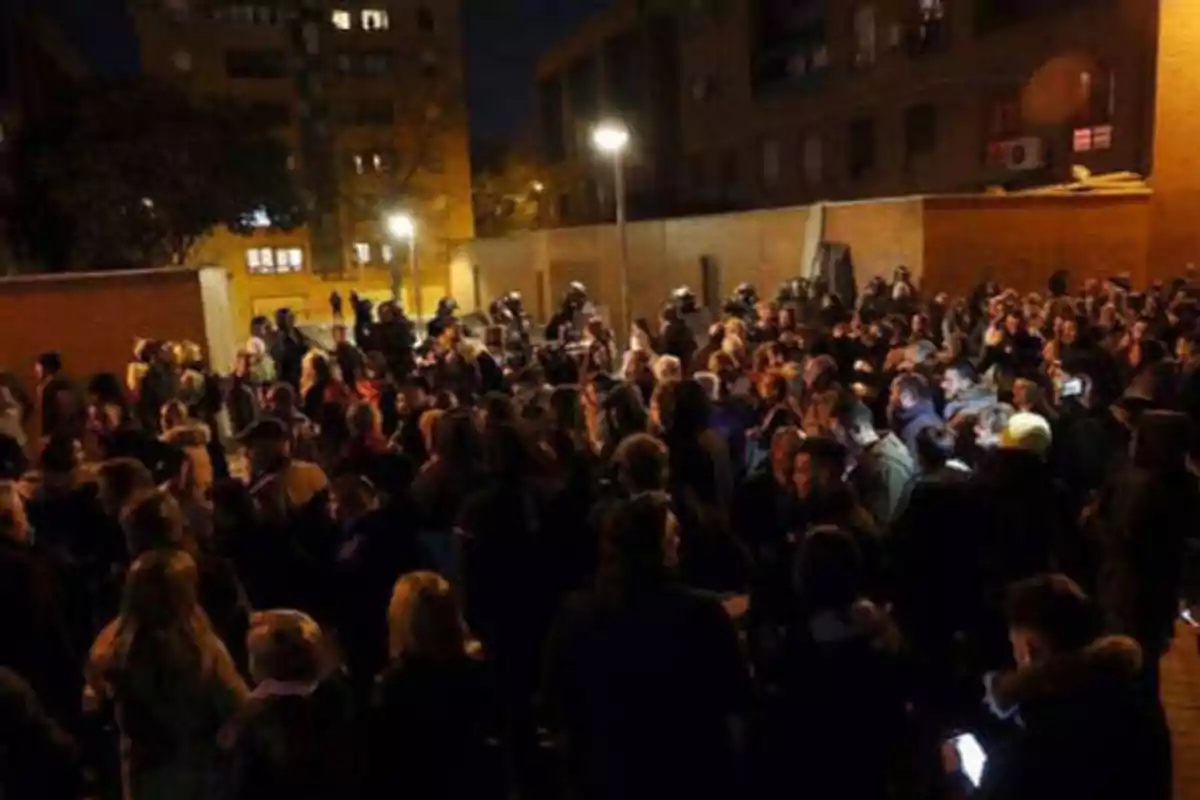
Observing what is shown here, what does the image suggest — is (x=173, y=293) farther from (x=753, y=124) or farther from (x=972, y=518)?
(x=753, y=124)

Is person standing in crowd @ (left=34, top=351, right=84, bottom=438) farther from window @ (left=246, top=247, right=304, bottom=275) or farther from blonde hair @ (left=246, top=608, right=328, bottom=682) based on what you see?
window @ (left=246, top=247, right=304, bottom=275)

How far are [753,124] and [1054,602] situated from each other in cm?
4036

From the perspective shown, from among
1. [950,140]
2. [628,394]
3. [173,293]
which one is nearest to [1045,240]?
[950,140]

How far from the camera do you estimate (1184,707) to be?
6.15 metres

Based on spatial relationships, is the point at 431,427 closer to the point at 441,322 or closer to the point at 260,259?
the point at 441,322

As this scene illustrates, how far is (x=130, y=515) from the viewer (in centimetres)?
413

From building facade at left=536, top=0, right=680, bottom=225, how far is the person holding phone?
154ft

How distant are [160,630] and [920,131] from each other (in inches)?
1282

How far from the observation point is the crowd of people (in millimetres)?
3174

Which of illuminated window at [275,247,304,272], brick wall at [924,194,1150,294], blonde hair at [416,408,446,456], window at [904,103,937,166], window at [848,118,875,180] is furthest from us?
illuminated window at [275,247,304,272]

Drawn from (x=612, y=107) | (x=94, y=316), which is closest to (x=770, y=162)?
(x=612, y=107)

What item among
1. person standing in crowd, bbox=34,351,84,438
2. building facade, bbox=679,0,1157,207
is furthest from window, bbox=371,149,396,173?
person standing in crowd, bbox=34,351,84,438

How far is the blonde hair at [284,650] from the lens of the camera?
3115mm

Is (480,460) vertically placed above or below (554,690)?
above
